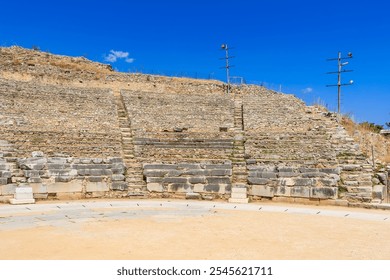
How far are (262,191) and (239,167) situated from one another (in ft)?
5.70

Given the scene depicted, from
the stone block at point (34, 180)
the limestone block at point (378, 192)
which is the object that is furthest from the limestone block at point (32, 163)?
the limestone block at point (378, 192)

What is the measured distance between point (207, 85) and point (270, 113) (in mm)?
8418

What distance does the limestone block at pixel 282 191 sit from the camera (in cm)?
1627

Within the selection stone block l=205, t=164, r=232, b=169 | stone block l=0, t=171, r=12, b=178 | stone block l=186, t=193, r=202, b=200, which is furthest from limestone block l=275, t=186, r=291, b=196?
stone block l=0, t=171, r=12, b=178

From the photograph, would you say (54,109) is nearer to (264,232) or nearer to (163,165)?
(163,165)

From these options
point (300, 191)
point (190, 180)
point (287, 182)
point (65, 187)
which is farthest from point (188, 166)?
point (65, 187)

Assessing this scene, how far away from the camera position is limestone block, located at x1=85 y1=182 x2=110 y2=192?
53.9 feet

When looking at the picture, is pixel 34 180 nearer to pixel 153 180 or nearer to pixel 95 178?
pixel 95 178

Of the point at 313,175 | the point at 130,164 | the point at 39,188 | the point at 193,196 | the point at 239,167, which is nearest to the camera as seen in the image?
the point at 39,188

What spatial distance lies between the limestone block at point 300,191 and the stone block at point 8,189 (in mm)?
11023

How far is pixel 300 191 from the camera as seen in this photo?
52.6 ft

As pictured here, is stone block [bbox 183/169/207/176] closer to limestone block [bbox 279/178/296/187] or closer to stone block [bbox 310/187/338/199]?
limestone block [bbox 279/178/296/187]

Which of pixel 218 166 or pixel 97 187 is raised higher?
pixel 218 166

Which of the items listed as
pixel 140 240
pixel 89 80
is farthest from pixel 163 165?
Answer: pixel 89 80
